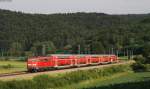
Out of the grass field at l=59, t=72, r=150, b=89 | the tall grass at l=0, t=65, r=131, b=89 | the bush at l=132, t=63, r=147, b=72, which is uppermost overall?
the tall grass at l=0, t=65, r=131, b=89

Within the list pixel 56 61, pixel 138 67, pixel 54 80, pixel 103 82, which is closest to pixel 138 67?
pixel 138 67

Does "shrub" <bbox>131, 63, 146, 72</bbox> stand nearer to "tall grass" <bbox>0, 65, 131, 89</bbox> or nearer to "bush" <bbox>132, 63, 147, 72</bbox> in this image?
"bush" <bbox>132, 63, 147, 72</bbox>

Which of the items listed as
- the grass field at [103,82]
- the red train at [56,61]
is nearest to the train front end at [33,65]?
the red train at [56,61]

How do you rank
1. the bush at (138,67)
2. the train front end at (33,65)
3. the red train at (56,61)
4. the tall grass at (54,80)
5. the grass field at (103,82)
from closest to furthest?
the tall grass at (54,80) → the grass field at (103,82) → the train front end at (33,65) → the red train at (56,61) → the bush at (138,67)

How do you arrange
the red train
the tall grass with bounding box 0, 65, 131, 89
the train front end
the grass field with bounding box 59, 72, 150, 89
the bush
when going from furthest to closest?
the bush, the red train, the train front end, the grass field with bounding box 59, 72, 150, 89, the tall grass with bounding box 0, 65, 131, 89

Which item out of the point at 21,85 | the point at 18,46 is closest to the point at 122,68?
the point at 21,85

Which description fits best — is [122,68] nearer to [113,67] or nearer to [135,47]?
[113,67]

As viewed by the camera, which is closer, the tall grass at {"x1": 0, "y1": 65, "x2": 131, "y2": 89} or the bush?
the tall grass at {"x1": 0, "y1": 65, "x2": 131, "y2": 89}

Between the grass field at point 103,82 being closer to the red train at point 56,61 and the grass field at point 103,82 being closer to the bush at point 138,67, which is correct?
the red train at point 56,61

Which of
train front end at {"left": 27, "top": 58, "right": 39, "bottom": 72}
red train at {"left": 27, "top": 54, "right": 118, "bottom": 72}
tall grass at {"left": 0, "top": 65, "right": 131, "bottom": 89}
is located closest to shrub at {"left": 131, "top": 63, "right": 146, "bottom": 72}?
red train at {"left": 27, "top": 54, "right": 118, "bottom": 72}

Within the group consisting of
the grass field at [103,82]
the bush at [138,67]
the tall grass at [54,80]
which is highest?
the tall grass at [54,80]

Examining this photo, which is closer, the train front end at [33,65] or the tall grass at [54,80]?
the tall grass at [54,80]

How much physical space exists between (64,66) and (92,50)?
9509 centimetres

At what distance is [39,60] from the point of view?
59.9 metres
